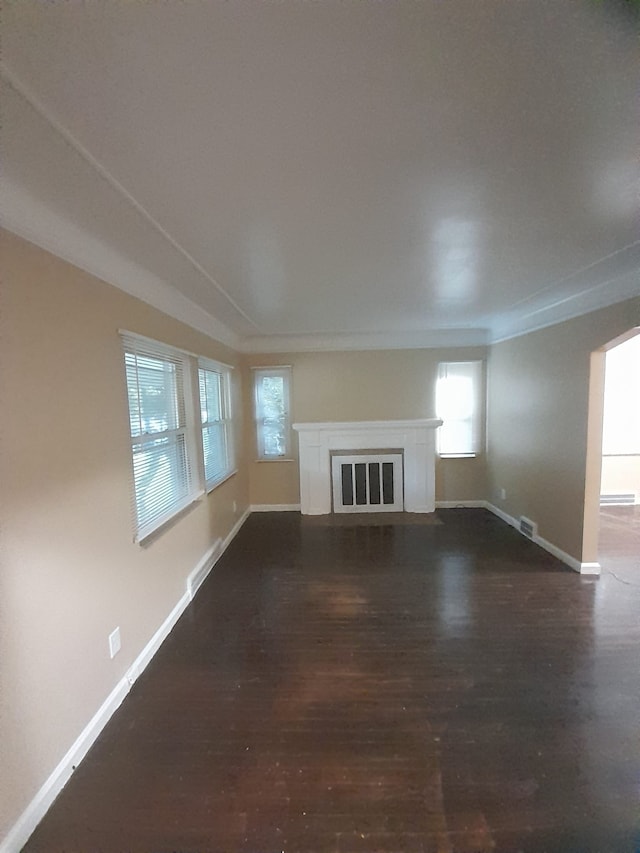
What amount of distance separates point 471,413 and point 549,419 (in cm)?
150

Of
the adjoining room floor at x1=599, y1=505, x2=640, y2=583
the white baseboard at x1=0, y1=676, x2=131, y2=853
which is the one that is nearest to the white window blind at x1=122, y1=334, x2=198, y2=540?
the white baseboard at x1=0, y1=676, x2=131, y2=853

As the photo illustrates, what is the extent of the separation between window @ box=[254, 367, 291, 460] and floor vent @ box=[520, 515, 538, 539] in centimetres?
298

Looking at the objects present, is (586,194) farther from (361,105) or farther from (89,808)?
(89,808)

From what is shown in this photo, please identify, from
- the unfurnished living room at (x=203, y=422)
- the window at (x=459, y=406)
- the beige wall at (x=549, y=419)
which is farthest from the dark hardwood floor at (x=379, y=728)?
the window at (x=459, y=406)

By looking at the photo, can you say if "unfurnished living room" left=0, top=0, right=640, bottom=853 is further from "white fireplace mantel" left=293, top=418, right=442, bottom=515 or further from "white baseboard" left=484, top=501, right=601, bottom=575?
"white fireplace mantel" left=293, top=418, right=442, bottom=515

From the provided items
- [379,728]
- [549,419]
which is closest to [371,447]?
[549,419]

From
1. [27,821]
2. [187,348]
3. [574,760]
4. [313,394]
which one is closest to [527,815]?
[574,760]

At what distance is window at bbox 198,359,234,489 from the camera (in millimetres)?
3482

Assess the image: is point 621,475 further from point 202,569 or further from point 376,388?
point 202,569

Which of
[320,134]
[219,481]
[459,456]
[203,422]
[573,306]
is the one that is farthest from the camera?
[459,456]

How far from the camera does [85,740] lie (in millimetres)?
1593

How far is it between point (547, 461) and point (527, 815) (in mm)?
2818

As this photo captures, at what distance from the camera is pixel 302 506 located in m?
4.92

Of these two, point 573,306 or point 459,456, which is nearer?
point 573,306
